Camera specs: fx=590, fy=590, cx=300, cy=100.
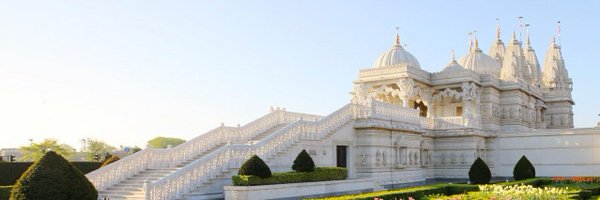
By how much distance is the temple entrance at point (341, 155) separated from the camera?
30.7 metres

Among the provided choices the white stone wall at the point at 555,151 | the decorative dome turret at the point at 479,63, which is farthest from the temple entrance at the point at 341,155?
the decorative dome turret at the point at 479,63

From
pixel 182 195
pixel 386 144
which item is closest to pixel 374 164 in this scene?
pixel 386 144

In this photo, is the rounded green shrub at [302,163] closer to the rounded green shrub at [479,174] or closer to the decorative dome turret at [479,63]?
the rounded green shrub at [479,174]

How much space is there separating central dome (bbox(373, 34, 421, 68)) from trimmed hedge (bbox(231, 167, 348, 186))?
19256 mm

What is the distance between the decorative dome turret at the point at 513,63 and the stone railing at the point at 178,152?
29498mm

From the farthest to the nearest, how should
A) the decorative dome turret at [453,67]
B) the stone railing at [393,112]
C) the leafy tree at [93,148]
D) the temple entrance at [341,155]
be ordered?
the leafy tree at [93,148] → the decorative dome turret at [453,67] → the stone railing at [393,112] → the temple entrance at [341,155]

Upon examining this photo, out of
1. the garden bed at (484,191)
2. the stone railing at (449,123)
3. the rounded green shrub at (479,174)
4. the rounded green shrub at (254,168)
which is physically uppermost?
the stone railing at (449,123)

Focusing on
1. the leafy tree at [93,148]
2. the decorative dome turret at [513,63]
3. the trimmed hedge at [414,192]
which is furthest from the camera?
the leafy tree at [93,148]

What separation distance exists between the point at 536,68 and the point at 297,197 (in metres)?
45.9

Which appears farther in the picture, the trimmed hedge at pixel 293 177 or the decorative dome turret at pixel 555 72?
the decorative dome turret at pixel 555 72

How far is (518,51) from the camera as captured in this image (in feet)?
184

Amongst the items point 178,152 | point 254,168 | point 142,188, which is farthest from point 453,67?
point 142,188

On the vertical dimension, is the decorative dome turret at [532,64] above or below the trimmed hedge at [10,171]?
above

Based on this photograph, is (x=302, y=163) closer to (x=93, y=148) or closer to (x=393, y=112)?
(x=393, y=112)
